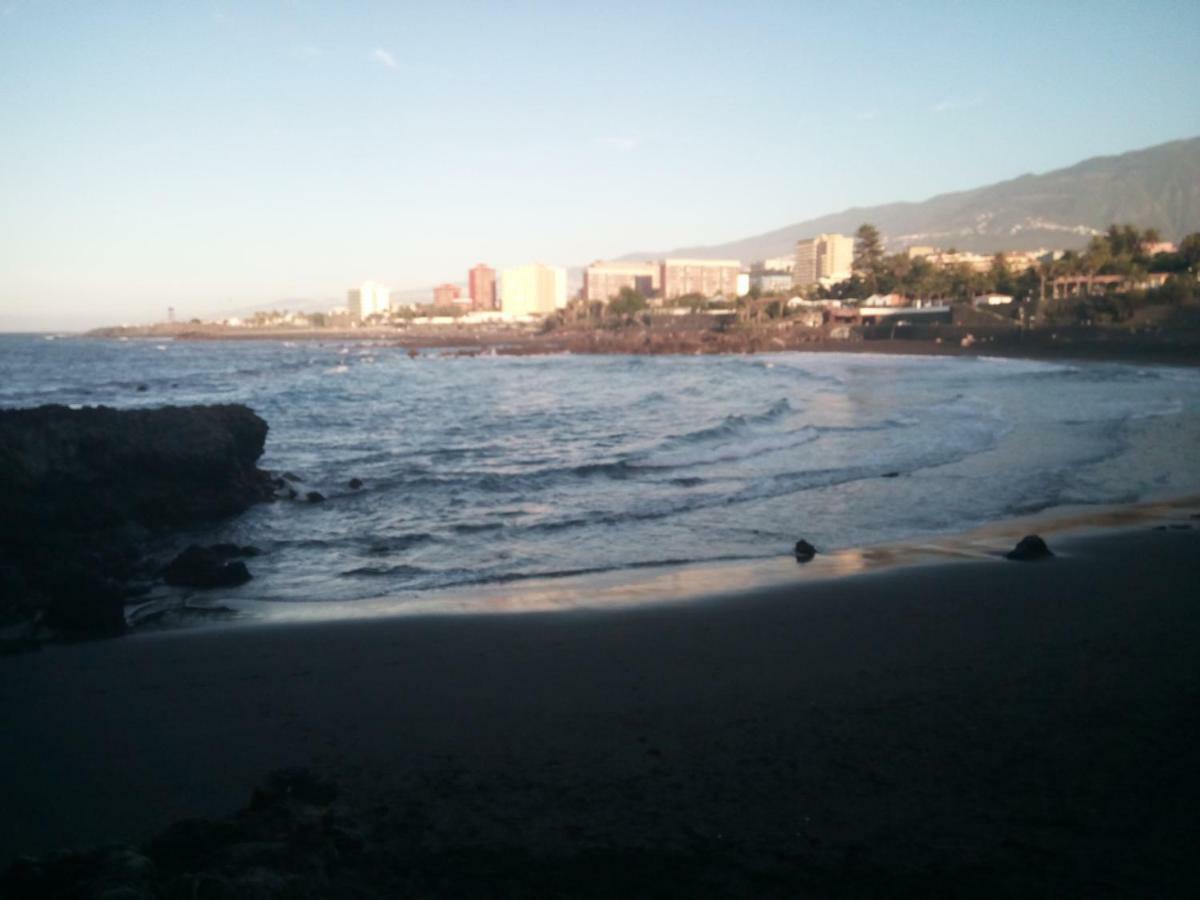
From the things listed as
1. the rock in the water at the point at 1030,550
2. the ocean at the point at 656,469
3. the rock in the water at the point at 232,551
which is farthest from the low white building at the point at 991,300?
the rock in the water at the point at 232,551

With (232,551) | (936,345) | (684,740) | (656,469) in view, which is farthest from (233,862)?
(936,345)

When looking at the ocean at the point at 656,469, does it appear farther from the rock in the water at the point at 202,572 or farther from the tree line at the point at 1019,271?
the tree line at the point at 1019,271

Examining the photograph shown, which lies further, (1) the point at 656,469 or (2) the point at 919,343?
(2) the point at 919,343

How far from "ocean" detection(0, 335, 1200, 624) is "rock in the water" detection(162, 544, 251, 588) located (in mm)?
258

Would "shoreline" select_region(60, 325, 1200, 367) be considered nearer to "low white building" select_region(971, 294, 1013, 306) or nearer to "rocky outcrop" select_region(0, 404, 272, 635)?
"low white building" select_region(971, 294, 1013, 306)

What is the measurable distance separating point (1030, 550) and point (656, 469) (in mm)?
8215

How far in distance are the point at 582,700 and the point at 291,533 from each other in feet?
24.6

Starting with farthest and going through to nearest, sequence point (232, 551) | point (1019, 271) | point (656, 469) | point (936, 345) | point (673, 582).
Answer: point (1019, 271) → point (936, 345) → point (656, 469) → point (232, 551) → point (673, 582)

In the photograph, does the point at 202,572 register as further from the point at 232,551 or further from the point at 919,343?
the point at 919,343

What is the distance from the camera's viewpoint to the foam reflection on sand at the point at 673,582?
328 inches

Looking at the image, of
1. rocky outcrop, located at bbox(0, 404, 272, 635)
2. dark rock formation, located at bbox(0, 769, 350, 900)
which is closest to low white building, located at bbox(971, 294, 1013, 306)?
rocky outcrop, located at bbox(0, 404, 272, 635)

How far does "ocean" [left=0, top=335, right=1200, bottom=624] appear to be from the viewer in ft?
35.5

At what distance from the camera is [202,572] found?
367 inches

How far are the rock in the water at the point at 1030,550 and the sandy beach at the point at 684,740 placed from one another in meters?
1.55
